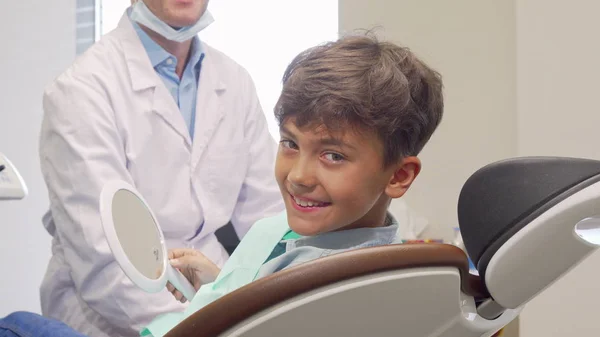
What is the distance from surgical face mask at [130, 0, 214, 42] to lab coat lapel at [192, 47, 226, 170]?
11 centimetres

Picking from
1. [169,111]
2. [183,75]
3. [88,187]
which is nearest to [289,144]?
[88,187]

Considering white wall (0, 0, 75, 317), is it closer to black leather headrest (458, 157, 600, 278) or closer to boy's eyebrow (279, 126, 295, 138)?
boy's eyebrow (279, 126, 295, 138)

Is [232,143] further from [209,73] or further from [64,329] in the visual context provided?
[64,329]

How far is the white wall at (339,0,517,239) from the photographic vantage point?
295 centimetres

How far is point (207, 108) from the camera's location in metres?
2.01

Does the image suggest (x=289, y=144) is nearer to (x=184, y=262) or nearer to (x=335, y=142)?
(x=335, y=142)

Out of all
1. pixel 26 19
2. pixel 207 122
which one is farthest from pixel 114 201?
pixel 26 19

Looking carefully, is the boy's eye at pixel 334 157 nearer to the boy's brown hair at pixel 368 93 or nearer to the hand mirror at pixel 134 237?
the boy's brown hair at pixel 368 93

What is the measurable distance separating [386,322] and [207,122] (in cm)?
133

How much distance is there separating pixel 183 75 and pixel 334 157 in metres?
1.12

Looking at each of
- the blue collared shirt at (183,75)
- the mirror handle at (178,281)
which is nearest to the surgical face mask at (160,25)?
the blue collared shirt at (183,75)

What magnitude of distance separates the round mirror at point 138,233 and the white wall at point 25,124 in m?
2.10

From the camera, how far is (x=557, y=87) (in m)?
2.29

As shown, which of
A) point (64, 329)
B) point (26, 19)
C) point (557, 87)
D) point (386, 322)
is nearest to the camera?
point (386, 322)
